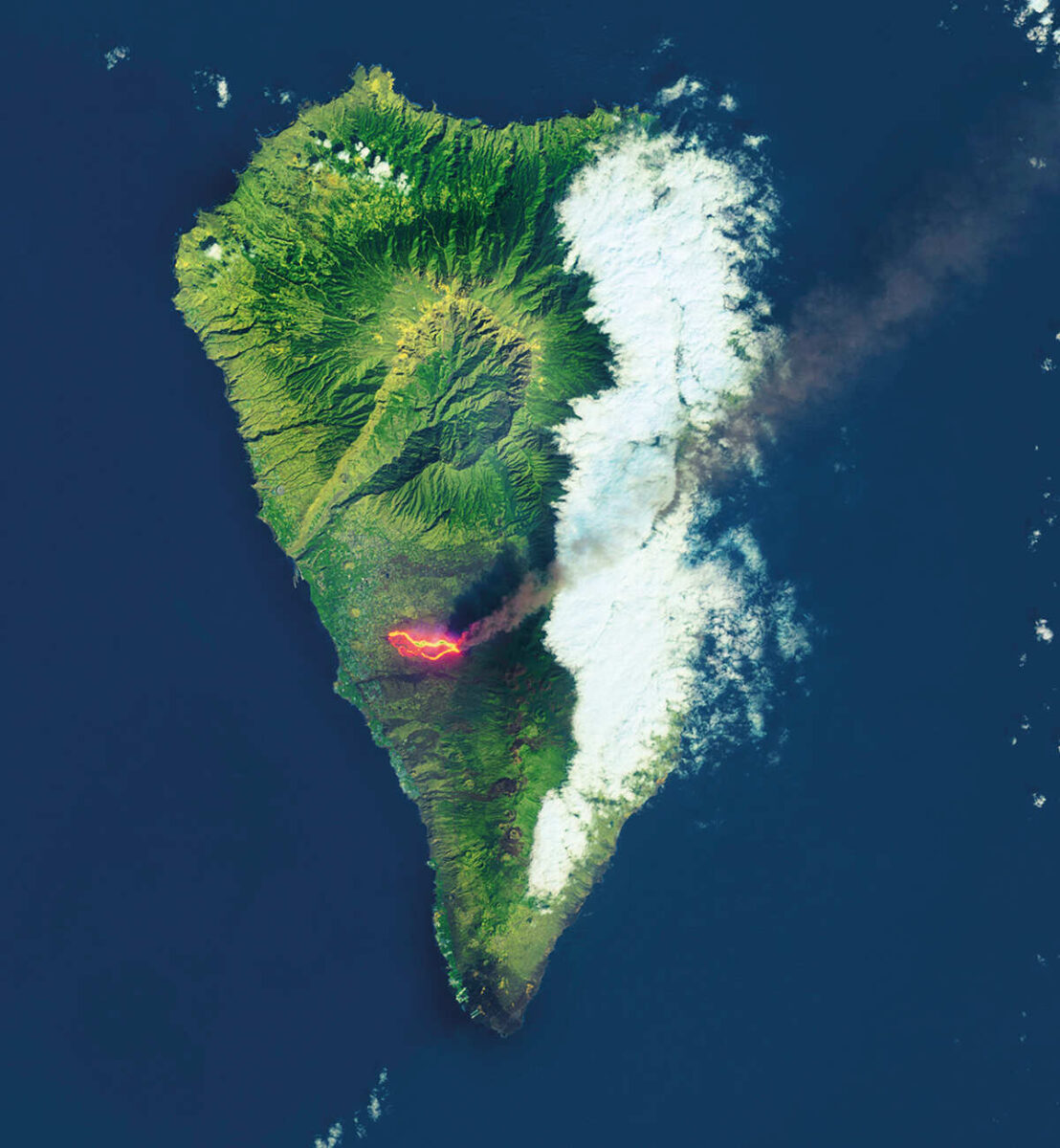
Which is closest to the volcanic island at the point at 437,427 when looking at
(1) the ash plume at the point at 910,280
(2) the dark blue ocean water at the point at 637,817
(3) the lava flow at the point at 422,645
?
(3) the lava flow at the point at 422,645

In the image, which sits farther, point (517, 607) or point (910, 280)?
point (517, 607)

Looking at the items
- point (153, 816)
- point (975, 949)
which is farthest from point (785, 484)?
point (153, 816)

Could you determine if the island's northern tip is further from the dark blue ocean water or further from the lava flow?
the dark blue ocean water

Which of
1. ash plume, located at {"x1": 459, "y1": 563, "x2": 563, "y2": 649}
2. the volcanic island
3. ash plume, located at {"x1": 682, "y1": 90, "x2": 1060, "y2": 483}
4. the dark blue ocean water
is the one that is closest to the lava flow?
the volcanic island

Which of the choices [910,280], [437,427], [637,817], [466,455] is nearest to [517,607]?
[466,455]

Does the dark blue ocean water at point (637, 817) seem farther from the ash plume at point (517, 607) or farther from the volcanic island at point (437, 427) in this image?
the ash plume at point (517, 607)

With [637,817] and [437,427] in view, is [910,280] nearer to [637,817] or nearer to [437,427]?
[437,427]

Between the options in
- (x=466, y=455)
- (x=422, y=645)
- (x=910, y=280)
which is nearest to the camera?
(x=910, y=280)
